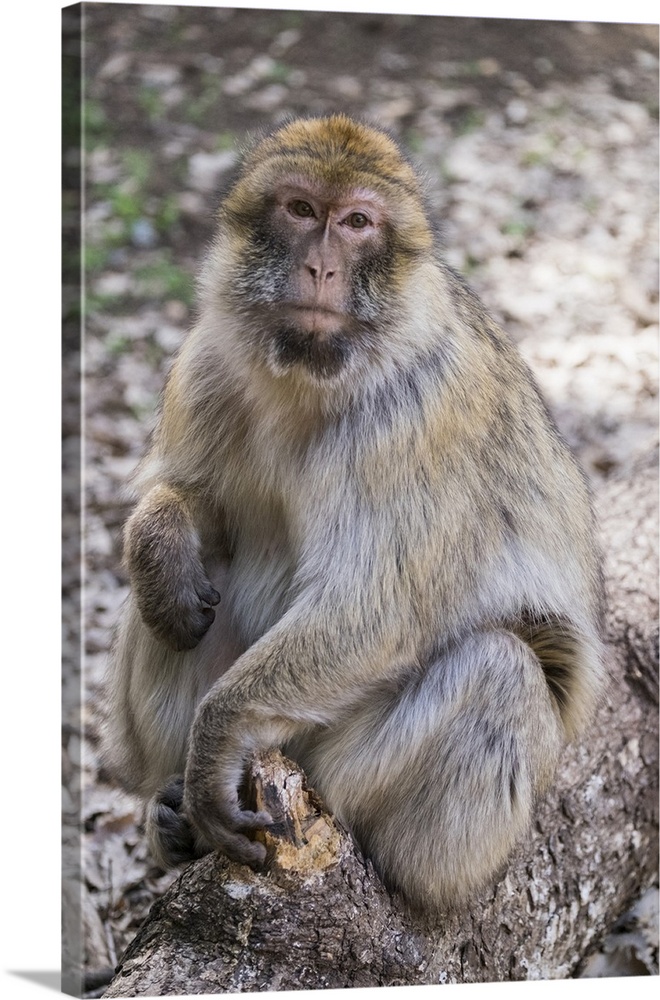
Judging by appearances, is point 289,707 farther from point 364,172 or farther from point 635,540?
point 635,540

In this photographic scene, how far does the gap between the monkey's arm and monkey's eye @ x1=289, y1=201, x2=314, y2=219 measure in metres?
1.13

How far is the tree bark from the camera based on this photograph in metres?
4.26

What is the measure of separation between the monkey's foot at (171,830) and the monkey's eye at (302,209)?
6.63ft

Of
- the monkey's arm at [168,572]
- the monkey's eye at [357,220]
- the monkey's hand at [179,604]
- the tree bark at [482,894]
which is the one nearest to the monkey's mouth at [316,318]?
the monkey's eye at [357,220]

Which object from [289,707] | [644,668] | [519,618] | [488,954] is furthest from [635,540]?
[289,707]

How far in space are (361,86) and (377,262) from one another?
10.2 feet

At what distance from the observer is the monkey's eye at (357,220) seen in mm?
4090

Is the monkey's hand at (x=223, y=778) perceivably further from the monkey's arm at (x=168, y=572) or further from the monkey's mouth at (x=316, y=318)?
the monkey's mouth at (x=316, y=318)

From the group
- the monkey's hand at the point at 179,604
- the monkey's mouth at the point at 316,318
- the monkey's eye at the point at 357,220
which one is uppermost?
the monkey's eye at the point at 357,220

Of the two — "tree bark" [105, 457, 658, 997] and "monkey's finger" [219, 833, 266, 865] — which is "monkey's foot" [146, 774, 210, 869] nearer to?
"tree bark" [105, 457, 658, 997]

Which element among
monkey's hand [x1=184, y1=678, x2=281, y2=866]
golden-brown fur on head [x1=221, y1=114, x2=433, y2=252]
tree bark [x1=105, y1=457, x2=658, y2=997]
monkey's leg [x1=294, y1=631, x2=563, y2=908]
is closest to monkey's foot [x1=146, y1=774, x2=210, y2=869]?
tree bark [x1=105, y1=457, x2=658, y2=997]

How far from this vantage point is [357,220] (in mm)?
4098
